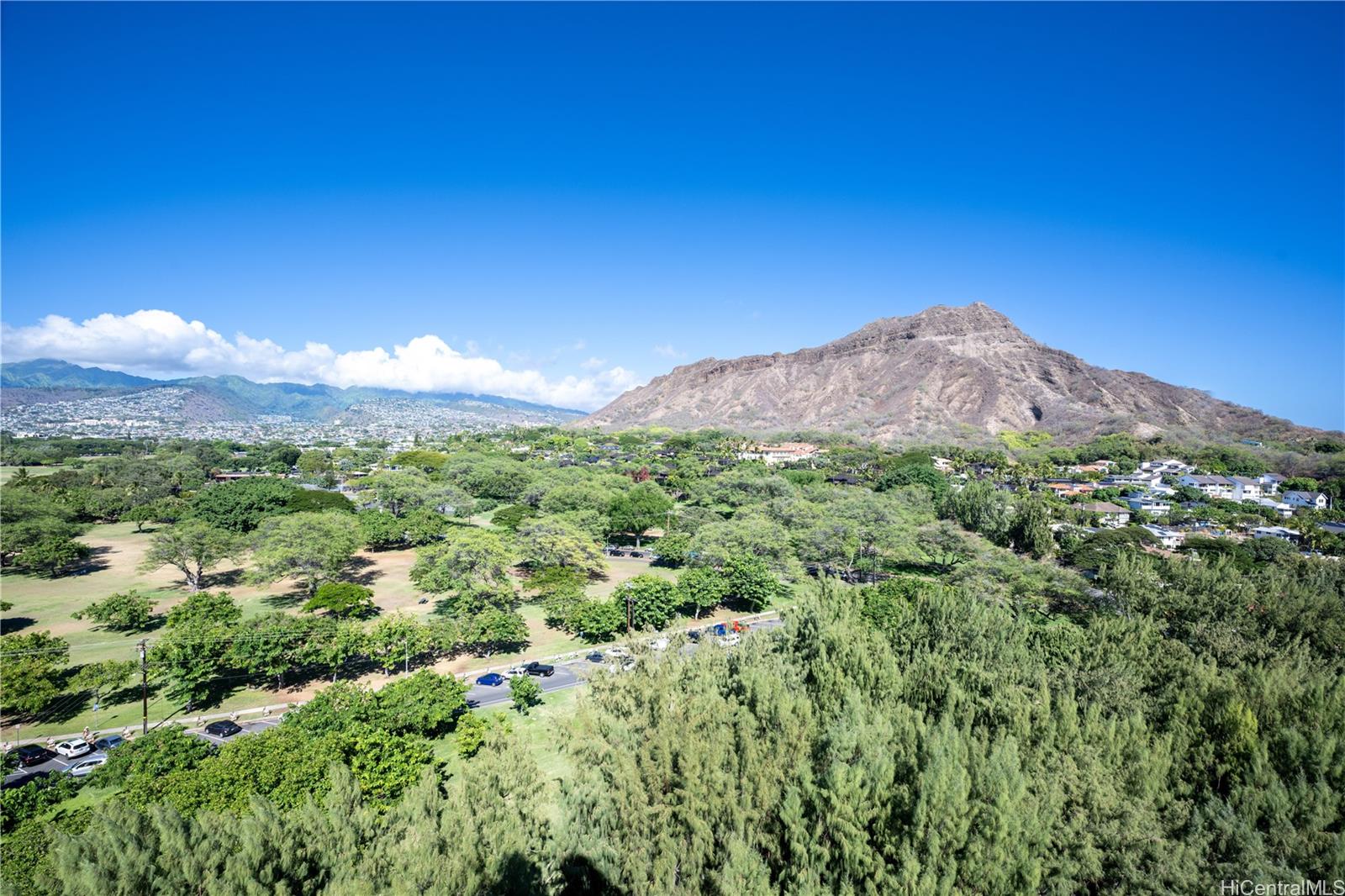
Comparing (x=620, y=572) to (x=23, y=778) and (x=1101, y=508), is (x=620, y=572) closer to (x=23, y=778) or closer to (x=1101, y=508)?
(x=23, y=778)

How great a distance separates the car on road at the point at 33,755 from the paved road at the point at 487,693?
142 millimetres

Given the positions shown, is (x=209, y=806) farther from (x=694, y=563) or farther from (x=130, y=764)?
(x=694, y=563)

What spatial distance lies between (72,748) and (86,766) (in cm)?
180

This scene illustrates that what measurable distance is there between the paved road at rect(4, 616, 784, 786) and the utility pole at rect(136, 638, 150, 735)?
1322 mm

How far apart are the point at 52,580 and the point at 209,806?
42.3m

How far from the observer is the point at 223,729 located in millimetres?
22453

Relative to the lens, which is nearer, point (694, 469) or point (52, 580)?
point (52, 580)

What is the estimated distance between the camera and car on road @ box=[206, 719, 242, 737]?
22297 millimetres

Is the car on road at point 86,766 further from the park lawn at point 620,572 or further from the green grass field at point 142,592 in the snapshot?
the park lawn at point 620,572

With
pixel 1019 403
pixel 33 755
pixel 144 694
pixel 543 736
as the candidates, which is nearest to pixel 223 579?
pixel 144 694

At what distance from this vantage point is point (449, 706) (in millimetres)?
22125

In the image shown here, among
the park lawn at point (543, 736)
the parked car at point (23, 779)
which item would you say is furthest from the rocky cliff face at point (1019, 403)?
the parked car at point (23, 779)

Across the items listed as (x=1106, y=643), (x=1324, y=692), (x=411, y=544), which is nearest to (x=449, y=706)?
(x=1106, y=643)

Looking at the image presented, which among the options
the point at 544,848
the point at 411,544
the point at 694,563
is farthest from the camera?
the point at 411,544
